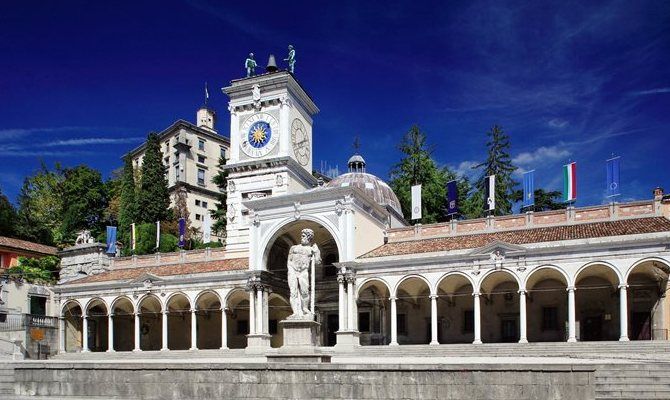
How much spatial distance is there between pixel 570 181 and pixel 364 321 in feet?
48.3

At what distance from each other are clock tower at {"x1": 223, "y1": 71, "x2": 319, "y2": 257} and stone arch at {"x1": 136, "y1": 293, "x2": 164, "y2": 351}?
22.7 feet

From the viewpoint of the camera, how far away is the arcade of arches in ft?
106

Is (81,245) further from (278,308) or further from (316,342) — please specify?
(316,342)

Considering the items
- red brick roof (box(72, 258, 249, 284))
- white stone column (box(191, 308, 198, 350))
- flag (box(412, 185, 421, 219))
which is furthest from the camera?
flag (box(412, 185, 421, 219))

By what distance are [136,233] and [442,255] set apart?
3420cm

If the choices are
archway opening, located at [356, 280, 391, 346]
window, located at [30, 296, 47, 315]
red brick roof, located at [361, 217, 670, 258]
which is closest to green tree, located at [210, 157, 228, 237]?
window, located at [30, 296, 47, 315]

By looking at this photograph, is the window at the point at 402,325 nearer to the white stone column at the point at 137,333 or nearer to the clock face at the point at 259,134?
the clock face at the point at 259,134

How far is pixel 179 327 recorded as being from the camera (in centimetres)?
4631

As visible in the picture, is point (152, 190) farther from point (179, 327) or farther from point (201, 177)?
point (179, 327)

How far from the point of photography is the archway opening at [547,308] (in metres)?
34.4

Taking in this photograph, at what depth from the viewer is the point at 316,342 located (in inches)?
754

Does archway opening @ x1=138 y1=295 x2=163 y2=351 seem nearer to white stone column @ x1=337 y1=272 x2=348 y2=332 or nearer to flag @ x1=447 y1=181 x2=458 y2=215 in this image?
white stone column @ x1=337 y1=272 x2=348 y2=332

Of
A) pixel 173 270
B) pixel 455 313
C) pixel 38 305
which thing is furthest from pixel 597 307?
pixel 38 305

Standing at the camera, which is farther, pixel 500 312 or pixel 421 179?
pixel 421 179
